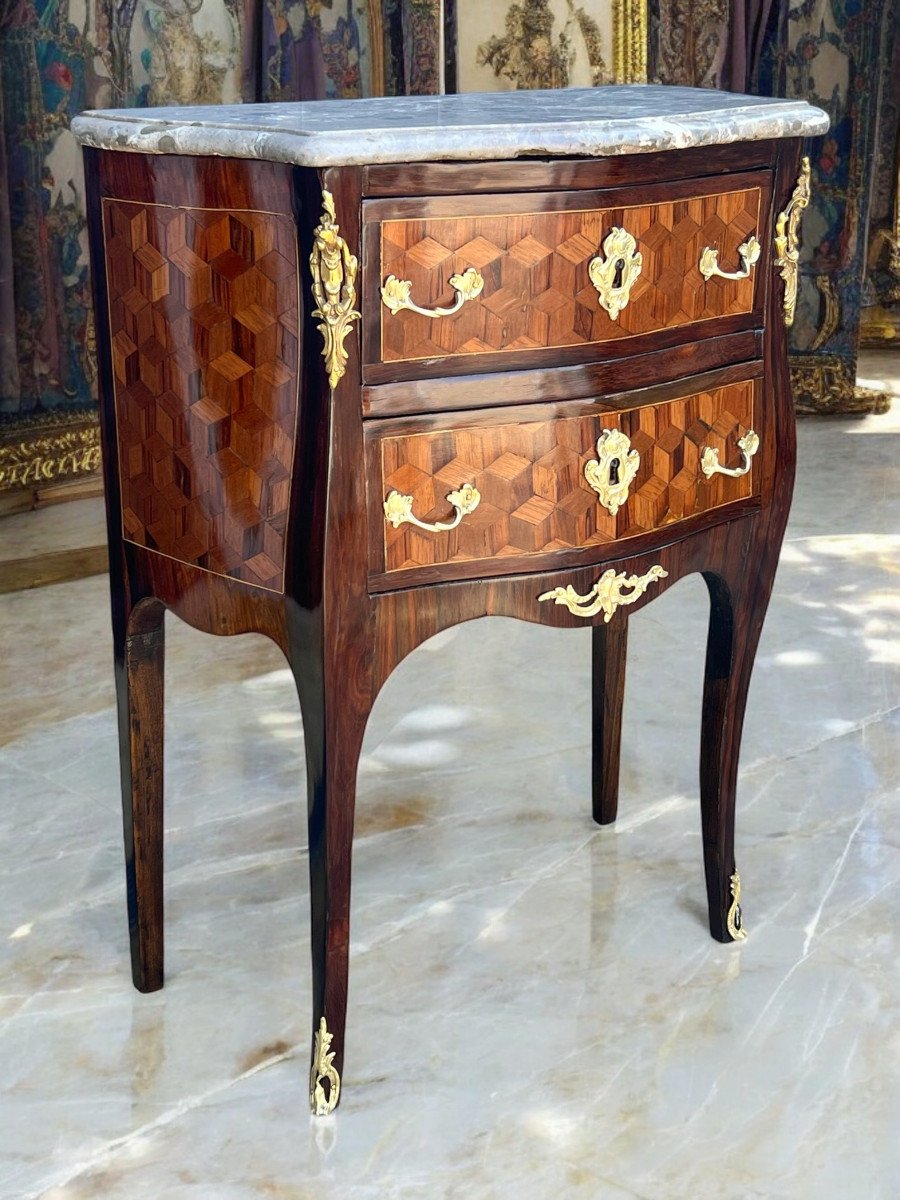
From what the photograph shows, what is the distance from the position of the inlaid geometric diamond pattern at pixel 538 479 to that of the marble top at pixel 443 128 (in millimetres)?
282

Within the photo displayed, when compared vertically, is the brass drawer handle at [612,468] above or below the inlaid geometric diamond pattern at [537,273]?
below

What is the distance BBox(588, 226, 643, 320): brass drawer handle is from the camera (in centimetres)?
164

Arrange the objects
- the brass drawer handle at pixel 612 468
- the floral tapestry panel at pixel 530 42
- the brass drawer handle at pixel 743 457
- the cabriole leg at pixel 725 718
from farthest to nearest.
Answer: the floral tapestry panel at pixel 530 42, the cabriole leg at pixel 725 718, the brass drawer handle at pixel 743 457, the brass drawer handle at pixel 612 468

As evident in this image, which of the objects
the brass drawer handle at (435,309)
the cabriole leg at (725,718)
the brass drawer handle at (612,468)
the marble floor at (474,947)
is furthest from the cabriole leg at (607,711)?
the brass drawer handle at (435,309)

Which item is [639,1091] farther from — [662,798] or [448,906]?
[662,798]

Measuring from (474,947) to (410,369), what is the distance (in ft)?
2.93

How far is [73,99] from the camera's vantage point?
13.7ft

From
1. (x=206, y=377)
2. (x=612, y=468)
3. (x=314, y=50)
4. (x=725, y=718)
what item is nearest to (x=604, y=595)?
(x=612, y=468)

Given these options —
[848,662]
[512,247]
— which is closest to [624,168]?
[512,247]

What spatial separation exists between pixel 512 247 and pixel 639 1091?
96 centimetres

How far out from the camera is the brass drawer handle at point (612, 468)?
1.70 m

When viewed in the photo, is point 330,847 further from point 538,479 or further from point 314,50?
point 314,50

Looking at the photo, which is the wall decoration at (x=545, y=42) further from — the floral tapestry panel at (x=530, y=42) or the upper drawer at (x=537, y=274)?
the upper drawer at (x=537, y=274)

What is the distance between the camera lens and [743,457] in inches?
74.6
